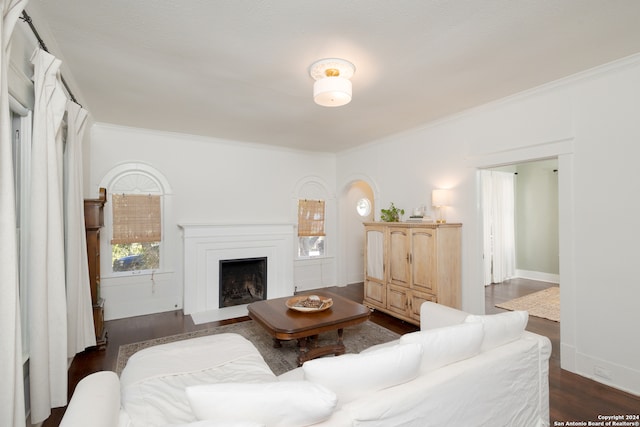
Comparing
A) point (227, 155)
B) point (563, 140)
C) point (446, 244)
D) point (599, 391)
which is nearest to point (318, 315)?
point (446, 244)

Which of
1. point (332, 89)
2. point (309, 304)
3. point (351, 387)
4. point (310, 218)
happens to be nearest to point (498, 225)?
point (310, 218)

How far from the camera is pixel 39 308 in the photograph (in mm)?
1844

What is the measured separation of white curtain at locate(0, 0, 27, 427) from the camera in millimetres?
1402

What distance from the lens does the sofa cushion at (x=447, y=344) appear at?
1621 millimetres

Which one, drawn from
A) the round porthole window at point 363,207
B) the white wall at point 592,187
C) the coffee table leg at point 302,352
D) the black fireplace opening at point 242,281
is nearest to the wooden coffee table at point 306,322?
the coffee table leg at point 302,352

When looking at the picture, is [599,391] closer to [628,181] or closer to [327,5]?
[628,181]

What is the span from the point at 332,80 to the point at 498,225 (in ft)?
18.8

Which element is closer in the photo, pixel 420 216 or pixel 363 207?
pixel 420 216

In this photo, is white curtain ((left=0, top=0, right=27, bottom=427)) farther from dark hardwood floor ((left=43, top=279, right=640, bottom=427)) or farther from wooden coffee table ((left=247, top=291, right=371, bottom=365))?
wooden coffee table ((left=247, top=291, right=371, bottom=365))

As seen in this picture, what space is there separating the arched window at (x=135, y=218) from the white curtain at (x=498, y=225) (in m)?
6.16

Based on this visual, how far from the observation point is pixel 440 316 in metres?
2.45

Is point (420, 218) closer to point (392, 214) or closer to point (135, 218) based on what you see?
point (392, 214)

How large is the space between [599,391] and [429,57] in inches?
125

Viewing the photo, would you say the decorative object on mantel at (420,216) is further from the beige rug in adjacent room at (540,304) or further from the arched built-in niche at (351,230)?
the beige rug in adjacent room at (540,304)
